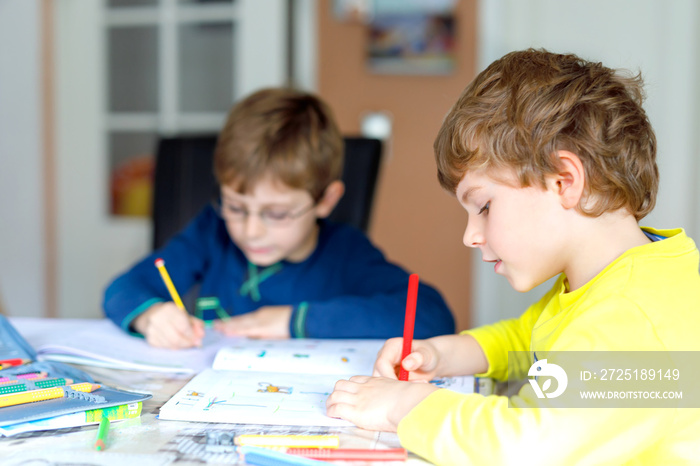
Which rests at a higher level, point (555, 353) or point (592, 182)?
point (592, 182)

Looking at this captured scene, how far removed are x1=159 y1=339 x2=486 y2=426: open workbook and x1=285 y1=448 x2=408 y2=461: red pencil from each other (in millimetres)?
68

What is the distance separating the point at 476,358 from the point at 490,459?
29cm

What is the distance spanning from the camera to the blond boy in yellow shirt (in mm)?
525

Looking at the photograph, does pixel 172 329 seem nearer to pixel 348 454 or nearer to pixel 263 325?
pixel 263 325

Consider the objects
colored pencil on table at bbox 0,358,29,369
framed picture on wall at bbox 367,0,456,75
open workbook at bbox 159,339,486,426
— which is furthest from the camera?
framed picture on wall at bbox 367,0,456,75

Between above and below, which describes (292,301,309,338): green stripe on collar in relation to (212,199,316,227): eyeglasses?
below

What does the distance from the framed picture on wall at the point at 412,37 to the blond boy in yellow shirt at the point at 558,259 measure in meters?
1.66

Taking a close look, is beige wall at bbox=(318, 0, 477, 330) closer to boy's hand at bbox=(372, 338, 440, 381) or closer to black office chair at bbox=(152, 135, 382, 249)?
black office chair at bbox=(152, 135, 382, 249)

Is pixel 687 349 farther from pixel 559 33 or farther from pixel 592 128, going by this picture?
pixel 559 33

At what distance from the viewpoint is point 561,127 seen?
64 centimetres

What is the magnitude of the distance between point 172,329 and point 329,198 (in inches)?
18.9

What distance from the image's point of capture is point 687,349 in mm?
555

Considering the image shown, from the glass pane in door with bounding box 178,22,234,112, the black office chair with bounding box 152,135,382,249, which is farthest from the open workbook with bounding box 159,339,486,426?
the glass pane in door with bounding box 178,22,234,112

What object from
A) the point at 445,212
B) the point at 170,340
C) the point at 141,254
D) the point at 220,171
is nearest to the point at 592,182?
the point at 170,340
